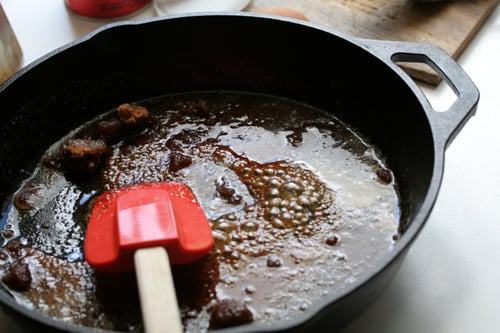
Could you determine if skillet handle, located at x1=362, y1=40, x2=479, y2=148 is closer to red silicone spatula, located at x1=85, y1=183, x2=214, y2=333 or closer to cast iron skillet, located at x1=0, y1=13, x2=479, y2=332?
cast iron skillet, located at x1=0, y1=13, x2=479, y2=332

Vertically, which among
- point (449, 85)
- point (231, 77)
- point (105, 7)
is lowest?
point (105, 7)

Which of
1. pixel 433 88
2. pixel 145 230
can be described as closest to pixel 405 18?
pixel 433 88

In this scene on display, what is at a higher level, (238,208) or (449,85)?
(449,85)

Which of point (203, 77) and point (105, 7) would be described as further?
point (105, 7)

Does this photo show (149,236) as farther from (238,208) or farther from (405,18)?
(405,18)

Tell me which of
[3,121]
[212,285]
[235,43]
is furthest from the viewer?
[235,43]

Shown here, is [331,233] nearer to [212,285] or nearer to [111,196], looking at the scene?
[212,285]

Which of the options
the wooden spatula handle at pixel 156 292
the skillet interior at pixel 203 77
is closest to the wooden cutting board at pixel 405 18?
the skillet interior at pixel 203 77

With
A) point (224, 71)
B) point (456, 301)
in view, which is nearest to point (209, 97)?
point (224, 71)
